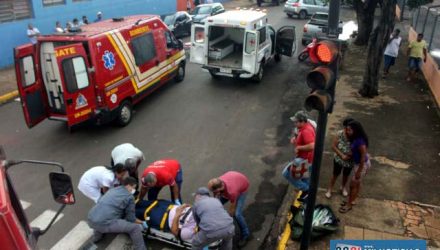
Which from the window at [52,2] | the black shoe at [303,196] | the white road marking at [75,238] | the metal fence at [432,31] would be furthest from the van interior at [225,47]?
the window at [52,2]

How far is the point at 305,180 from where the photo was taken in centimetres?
653

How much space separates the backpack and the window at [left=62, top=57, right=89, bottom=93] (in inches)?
220

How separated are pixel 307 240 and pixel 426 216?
2.39 meters

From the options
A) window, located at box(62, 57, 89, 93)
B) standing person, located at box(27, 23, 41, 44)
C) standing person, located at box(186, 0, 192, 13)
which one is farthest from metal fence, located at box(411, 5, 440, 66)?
standing person, located at box(186, 0, 192, 13)

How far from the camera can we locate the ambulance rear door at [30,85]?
8297 millimetres

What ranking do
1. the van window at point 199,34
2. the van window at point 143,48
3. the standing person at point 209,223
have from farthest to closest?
the van window at point 199,34, the van window at point 143,48, the standing person at point 209,223

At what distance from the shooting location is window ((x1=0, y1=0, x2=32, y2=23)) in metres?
15.1

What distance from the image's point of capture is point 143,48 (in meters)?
10.8

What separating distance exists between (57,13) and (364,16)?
46.3 ft

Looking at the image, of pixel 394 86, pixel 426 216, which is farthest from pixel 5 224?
pixel 394 86

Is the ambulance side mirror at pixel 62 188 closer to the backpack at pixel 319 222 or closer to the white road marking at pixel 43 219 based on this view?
the white road marking at pixel 43 219

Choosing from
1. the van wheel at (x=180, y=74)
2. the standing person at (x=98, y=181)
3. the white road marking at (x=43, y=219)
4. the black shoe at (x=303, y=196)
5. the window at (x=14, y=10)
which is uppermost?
the window at (x=14, y=10)

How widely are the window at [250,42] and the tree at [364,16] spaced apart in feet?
23.7

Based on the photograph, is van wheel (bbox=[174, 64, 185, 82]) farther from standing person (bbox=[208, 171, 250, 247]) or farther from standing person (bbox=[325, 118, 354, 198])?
standing person (bbox=[208, 171, 250, 247])
